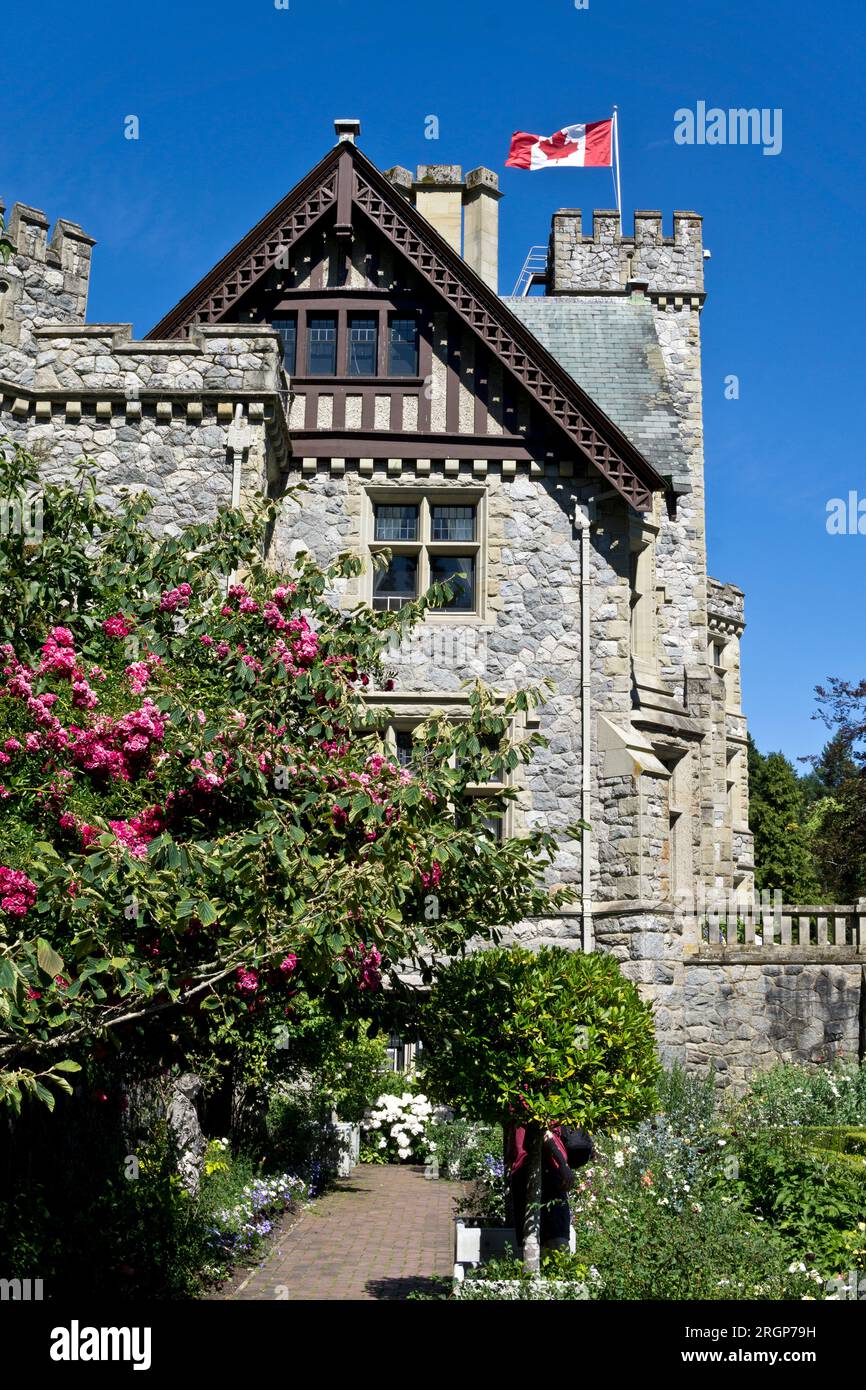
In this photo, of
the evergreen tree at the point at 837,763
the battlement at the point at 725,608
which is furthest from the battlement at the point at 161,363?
the evergreen tree at the point at 837,763

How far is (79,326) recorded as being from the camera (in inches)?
616

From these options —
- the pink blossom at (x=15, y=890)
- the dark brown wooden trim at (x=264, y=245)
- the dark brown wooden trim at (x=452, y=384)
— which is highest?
the dark brown wooden trim at (x=264, y=245)

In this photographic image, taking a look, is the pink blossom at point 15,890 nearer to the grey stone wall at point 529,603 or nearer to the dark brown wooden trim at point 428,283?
the grey stone wall at point 529,603

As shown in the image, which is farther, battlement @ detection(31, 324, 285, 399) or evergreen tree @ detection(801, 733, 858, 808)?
evergreen tree @ detection(801, 733, 858, 808)

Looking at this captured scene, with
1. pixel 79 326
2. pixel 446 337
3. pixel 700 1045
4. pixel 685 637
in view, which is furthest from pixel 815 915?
pixel 79 326

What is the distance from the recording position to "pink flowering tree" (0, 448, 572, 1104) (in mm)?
6242

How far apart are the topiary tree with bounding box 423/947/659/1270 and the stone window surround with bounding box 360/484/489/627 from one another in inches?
349

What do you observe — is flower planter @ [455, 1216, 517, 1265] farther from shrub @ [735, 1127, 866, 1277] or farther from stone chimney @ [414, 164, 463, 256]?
stone chimney @ [414, 164, 463, 256]

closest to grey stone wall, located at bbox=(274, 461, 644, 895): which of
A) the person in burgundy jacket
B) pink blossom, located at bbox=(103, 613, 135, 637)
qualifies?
the person in burgundy jacket

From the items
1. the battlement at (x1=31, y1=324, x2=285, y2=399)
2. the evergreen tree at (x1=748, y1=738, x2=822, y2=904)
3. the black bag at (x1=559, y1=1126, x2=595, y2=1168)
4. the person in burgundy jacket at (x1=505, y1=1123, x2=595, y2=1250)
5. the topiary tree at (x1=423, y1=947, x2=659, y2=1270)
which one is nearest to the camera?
the topiary tree at (x1=423, y1=947, x2=659, y2=1270)

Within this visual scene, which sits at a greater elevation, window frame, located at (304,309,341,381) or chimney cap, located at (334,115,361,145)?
chimney cap, located at (334,115,361,145)

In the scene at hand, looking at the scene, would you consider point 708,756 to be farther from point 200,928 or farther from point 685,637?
point 200,928

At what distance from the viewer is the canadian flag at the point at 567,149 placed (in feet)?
92.0

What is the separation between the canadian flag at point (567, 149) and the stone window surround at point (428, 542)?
13231 mm
